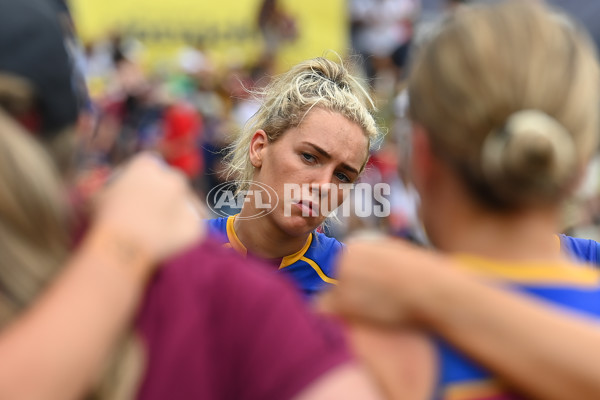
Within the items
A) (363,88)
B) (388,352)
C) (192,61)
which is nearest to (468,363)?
(388,352)

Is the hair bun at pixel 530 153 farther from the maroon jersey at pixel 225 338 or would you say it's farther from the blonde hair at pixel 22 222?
the blonde hair at pixel 22 222

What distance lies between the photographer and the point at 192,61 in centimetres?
1209

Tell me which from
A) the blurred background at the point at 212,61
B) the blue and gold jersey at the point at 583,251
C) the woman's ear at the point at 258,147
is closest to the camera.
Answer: the blue and gold jersey at the point at 583,251

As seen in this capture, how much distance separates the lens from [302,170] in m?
3.39

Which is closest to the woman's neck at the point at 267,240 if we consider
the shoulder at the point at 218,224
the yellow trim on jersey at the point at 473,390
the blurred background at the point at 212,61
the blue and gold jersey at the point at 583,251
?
the shoulder at the point at 218,224

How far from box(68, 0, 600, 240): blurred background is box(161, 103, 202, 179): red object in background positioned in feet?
0.05

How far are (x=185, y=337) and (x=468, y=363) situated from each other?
477 millimetres

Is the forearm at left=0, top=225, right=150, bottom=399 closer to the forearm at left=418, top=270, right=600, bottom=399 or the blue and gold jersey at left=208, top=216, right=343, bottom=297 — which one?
the forearm at left=418, top=270, right=600, bottom=399

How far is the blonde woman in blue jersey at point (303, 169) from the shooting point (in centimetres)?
339

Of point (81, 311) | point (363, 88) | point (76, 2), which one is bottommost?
point (81, 311)

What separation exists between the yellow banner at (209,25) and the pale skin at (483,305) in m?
11.5

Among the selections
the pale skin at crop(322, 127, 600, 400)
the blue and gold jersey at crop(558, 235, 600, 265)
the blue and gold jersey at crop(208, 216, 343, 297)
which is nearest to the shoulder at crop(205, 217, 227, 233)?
the blue and gold jersey at crop(208, 216, 343, 297)

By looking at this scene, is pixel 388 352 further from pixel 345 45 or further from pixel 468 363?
pixel 345 45

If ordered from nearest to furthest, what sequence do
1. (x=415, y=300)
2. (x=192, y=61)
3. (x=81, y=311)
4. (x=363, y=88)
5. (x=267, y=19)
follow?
(x=81, y=311) < (x=415, y=300) < (x=363, y=88) < (x=192, y=61) < (x=267, y=19)
